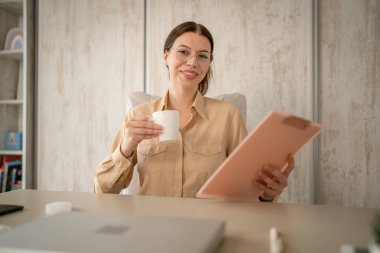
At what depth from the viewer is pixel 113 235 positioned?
19.7 inches

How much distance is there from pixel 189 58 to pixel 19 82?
218cm

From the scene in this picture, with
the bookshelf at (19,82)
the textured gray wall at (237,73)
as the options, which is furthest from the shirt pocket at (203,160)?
the bookshelf at (19,82)

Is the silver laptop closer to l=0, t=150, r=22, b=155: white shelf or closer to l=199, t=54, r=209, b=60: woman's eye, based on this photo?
l=199, t=54, r=209, b=60: woman's eye

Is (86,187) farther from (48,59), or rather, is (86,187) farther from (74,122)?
(48,59)

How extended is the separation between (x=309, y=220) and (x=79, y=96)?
2381 mm

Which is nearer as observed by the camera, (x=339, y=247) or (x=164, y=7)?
(x=339, y=247)

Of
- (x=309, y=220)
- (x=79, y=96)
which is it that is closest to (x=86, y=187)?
(x=79, y=96)

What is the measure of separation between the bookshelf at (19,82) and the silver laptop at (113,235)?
2.46m

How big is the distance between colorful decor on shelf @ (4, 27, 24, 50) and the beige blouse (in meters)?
1.99

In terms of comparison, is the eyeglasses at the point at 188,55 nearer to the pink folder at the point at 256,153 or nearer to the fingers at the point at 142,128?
the fingers at the point at 142,128

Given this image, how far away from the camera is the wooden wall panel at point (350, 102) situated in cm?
227

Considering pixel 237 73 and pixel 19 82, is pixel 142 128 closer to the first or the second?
pixel 237 73

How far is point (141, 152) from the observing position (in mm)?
1393

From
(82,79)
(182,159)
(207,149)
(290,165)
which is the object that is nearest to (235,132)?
(207,149)
